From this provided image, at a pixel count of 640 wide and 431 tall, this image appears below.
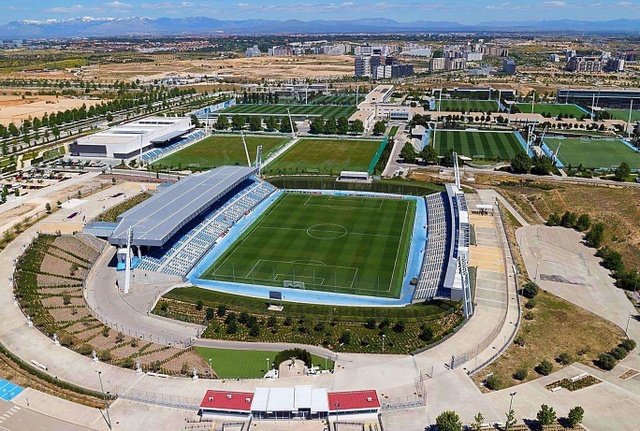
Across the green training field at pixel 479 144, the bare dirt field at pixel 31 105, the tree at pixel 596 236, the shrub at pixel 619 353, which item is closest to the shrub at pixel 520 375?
the shrub at pixel 619 353

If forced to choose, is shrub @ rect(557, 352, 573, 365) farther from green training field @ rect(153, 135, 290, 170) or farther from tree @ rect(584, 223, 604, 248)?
green training field @ rect(153, 135, 290, 170)

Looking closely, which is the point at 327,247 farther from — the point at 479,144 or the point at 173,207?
the point at 479,144

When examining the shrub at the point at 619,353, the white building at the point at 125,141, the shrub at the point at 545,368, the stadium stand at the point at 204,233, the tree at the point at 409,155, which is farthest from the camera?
the white building at the point at 125,141

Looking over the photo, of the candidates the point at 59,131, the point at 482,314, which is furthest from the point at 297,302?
the point at 59,131

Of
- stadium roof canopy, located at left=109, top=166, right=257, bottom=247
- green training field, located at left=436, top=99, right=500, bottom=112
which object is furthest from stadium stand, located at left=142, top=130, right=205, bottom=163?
green training field, located at left=436, top=99, right=500, bottom=112

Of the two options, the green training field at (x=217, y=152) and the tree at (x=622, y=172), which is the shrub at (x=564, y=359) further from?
the green training field at (x=217, y=152)

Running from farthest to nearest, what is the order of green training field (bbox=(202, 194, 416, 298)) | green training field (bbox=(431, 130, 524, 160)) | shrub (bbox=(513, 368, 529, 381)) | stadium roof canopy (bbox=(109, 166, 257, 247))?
green training field (bbox=(431, 130, 524, 160))
stadium roof canopy (bbox=(109, 166, 257, 247))
green training field (bbox=(202, 194, 416, 298))
shrub (bbox=(513, 368, 529, 381))

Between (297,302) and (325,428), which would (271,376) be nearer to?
(325,428)
